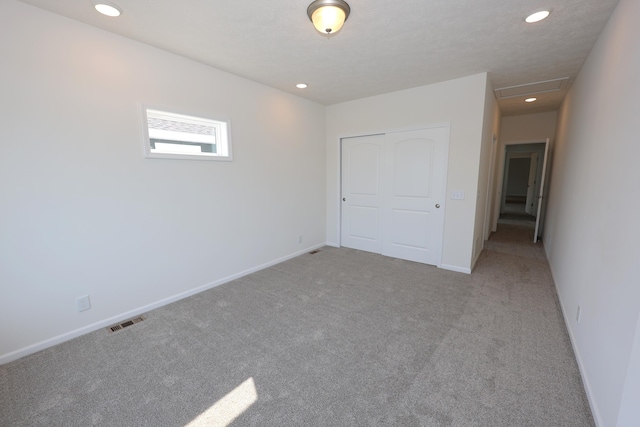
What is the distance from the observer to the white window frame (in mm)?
2478

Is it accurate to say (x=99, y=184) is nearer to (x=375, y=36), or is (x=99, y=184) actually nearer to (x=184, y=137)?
(x=184, y=137)

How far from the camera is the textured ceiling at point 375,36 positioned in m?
1.89

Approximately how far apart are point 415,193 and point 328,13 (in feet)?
8.99

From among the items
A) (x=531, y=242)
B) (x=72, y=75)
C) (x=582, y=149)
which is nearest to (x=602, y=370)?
(x=582, y=149)

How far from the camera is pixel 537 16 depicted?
1987 millimetres

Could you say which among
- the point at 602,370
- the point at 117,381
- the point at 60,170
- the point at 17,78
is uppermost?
the point at 17,78

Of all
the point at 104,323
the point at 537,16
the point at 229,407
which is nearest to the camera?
the point at 229,407

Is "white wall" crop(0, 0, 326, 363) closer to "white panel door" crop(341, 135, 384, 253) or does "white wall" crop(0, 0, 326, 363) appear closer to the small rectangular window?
the small rectangular window

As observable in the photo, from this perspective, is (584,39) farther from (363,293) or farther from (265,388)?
(265,388)

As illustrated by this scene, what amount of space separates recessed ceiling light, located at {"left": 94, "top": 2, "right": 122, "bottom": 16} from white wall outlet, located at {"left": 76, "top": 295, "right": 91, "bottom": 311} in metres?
2.30

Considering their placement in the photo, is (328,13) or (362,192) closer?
(328,13)

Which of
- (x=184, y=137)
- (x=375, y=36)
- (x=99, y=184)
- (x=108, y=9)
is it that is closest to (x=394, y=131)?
(x=375, y=36)

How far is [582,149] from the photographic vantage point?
2562mm

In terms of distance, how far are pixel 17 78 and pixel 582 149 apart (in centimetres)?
486
